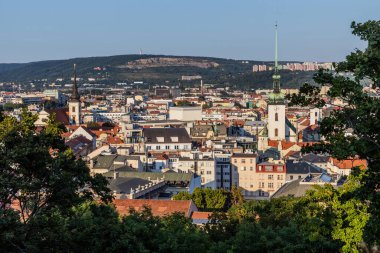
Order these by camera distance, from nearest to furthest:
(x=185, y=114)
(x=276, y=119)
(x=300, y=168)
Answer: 1. (x=300, y=168)
2. (x=276, y=119)
3. (x=185, y=114)

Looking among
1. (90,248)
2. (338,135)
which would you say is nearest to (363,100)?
(338,135)

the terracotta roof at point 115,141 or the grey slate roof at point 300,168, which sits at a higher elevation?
the terracotta roof at point 115,141

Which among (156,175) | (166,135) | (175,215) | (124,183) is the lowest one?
(156,175)

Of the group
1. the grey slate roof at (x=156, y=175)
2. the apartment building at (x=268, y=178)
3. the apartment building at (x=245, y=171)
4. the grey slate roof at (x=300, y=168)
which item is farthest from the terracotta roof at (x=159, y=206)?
the apartment building at (x=245, y=171)

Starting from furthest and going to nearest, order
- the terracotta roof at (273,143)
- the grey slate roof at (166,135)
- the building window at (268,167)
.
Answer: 1. the terracotta roof at (273,143)
2. the grey slate roof at (166,135)
3. the building window at (268,167)

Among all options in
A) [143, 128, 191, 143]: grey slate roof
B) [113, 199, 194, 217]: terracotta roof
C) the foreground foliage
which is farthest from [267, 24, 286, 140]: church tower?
the foreground foliage

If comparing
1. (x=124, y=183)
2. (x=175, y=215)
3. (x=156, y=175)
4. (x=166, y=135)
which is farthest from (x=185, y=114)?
(x=175, y=215)

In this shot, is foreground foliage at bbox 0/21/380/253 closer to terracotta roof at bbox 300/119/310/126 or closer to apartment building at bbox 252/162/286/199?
apartment building at bbox 252/162/286/199

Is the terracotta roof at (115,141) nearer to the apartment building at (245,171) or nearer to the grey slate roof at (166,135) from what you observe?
the grey slate roof at (166,135)

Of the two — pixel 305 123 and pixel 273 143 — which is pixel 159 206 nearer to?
A: pixel 273 143

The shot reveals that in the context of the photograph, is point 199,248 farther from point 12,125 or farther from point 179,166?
point 179,166

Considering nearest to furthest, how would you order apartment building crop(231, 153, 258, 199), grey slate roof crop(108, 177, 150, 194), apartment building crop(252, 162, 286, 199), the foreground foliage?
the foreground foliage
grey slate roof crop(108, 177, 150, 194)
apartment building crop(252, 162, 286, 199)
apartment building crop(231, 153, 258, 199)

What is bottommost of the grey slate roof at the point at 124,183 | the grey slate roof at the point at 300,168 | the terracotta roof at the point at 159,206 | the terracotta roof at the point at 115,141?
the grey slate roof at the point at 300,168
